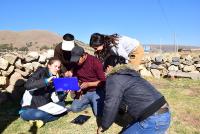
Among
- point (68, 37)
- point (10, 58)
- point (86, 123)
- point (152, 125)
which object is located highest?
point (68, 37)

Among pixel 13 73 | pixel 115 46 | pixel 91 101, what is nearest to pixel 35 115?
pixel 91 101

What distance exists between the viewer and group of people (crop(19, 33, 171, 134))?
350 centimetres

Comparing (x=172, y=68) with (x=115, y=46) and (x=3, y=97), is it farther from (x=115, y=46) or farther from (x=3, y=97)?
(x=115, y=46)

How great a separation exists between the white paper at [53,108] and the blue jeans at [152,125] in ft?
12.0

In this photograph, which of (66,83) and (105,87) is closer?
(105,87)

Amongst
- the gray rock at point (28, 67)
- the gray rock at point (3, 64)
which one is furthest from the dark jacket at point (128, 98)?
the gray rock at point (28, 67)

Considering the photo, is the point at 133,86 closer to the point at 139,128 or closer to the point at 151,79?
the point at 139,128

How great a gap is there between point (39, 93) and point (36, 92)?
0.21 feet

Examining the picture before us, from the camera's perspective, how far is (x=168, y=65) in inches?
651

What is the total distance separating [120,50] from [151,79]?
28.9 feet

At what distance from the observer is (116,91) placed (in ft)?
11.2

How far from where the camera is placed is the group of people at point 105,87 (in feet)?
11.5

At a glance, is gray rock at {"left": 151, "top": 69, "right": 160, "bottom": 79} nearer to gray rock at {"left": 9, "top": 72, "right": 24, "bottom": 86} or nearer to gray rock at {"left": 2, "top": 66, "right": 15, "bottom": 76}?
gray rock at {"left": 9, "top": 72, "right": 24, "bottom": 86}

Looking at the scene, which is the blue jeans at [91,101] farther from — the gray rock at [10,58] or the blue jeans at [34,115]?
the gray rock at [10,58]
